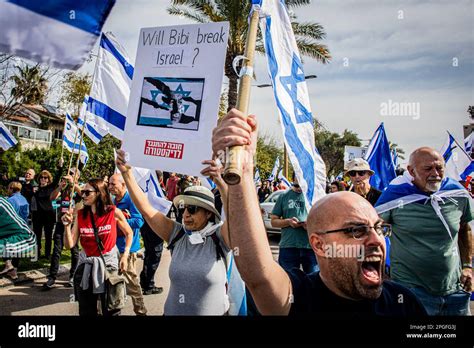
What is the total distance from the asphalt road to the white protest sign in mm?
3232

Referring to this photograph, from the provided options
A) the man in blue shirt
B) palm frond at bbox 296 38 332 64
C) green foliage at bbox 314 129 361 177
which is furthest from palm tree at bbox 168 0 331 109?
green foliage at bbox 314 129 361 177

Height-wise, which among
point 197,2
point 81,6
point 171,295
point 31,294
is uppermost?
point 197,2

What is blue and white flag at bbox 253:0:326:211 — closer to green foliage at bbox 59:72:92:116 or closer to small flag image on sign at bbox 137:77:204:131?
small flag image on sign at bbox 137:77:204:131

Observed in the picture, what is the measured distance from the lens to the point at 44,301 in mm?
5977

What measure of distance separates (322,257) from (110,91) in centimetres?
368

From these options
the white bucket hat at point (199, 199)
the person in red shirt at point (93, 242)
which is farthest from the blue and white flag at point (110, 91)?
the white bucket hat at point (199, 199)

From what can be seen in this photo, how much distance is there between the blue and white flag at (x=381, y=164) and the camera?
6.56m

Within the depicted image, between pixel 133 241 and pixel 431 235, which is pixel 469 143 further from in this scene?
pixel 133 241

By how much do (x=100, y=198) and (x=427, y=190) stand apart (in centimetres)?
322

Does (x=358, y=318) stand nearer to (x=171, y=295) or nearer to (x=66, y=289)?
(x=171, y=295)

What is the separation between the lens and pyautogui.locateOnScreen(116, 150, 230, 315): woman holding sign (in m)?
2.99

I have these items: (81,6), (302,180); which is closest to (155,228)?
(302,180)

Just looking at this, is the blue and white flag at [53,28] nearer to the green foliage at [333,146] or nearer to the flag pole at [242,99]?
the flag pole at [242,99]

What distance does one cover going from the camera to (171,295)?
10.1ft
